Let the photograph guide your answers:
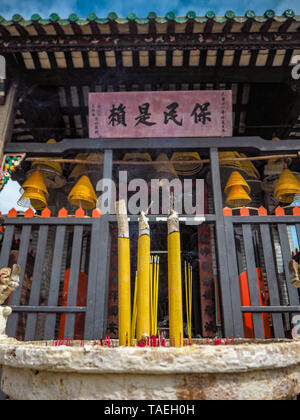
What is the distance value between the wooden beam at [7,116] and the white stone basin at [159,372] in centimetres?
390

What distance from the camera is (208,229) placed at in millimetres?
6246

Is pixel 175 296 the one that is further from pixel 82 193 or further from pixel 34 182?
pixel 34 182

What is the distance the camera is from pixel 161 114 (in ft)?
15.2

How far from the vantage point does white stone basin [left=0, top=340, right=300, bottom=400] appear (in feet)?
3.67

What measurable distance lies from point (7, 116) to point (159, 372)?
14.7 feet

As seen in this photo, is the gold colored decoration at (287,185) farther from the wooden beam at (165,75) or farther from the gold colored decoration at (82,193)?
the gold colored decoration at (82,193)

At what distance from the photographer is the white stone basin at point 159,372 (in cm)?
112

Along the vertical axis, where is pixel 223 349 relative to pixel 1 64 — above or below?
below

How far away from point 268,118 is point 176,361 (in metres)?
5.51

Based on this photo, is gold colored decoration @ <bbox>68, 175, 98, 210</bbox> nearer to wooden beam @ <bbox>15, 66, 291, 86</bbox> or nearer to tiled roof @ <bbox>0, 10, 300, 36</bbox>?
wooden beam @ <bbox>15, 66, 291, 86</bbox>

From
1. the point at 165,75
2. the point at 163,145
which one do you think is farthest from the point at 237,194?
the point at 165,75

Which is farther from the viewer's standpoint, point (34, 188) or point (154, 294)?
point (34, 188)
